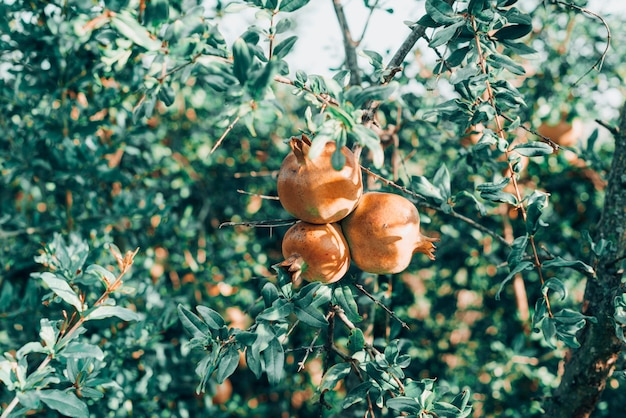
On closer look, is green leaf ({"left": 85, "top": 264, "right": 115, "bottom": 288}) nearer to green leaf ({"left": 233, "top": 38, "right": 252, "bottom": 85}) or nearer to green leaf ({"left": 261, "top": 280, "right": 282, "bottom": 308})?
green leaf ({"left": 261, "top": 280, "right": 282, "bottom": 308})

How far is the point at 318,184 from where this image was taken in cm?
95

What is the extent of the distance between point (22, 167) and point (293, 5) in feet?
4.55

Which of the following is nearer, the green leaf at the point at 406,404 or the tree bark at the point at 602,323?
the green leaf at the point at 406,404

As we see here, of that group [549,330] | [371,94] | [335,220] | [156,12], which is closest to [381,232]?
[335,220]

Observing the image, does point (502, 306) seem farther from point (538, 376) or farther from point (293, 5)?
point (293, 5)

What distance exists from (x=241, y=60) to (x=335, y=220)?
39 cm

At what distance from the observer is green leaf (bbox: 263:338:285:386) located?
1.02 m

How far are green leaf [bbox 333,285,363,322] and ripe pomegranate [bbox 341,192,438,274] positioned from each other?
9cm

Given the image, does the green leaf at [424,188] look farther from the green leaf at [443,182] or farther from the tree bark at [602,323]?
the tree bark at [602,323]

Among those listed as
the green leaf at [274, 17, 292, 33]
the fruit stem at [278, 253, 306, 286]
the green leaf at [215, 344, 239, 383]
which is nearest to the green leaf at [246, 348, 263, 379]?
the green leaf at [215, 344, 239, 383]

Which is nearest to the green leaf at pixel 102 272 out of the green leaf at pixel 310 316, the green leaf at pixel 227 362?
the green leaf at pixel 227 362

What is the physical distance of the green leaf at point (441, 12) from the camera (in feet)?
3.24

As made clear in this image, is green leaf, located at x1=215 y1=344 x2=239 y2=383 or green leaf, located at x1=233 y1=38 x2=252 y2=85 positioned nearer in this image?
green leaf, located at x1=233 y1=38 x2=252 y2=85

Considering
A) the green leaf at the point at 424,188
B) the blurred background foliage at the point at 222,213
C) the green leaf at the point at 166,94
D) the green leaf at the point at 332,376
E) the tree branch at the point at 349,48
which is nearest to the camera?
the green leaf at the point at 166,94
